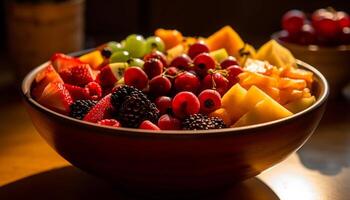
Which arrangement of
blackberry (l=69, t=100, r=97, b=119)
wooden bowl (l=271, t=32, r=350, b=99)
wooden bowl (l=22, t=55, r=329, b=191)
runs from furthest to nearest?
wooden bowl (l=271, t=32, r=350, b=99) < blackberry (l=69, t=100, r=97, b=119) < wooden bowl (l=22, t=55, r=329, b=191)

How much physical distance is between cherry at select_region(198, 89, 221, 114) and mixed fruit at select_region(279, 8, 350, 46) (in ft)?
1.80

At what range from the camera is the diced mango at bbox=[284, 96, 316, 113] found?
882mm

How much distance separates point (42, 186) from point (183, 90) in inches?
10.8

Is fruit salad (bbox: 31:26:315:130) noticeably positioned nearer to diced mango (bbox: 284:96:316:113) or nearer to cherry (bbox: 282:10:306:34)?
diced mango (bbox: 284:96:316:113)

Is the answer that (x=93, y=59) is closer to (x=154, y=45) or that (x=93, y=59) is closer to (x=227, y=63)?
(x=154, y=45)

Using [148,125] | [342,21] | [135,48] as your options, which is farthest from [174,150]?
[342,21]

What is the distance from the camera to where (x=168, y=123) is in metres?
0.80

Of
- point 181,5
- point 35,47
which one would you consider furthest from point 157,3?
point 35,47

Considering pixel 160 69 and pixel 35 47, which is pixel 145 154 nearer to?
pixel 160 69

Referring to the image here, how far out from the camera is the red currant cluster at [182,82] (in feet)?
2.68

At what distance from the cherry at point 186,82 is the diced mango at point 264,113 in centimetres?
10

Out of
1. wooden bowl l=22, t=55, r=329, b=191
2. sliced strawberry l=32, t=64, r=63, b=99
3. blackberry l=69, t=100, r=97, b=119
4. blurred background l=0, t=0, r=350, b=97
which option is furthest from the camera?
blurred background l=0, t=0, r=350, b=97

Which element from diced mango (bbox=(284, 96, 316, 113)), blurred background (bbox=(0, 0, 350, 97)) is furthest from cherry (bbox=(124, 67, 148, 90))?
blurred background (bbox=(0, 0, 350, 97))

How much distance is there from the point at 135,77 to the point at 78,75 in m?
0.11
